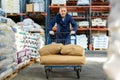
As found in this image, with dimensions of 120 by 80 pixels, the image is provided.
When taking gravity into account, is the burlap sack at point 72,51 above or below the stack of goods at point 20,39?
below

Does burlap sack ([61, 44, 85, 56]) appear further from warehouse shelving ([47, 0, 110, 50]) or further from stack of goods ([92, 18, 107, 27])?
stack of goods ([92, 18, 107, 27])

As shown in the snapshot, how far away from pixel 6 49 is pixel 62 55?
119cm

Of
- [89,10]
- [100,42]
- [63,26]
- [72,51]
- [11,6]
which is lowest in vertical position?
[100,42]

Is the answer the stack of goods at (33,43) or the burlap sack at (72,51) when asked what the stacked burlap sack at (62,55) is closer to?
the burlap sack at (72,51)

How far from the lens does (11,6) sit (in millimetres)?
12078

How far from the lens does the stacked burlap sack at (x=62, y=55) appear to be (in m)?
5.43

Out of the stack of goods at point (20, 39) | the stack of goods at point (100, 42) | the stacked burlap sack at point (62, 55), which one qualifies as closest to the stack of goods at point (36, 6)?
the stack of goods at point (100, 42)

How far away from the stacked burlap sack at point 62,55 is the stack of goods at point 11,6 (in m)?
6.62

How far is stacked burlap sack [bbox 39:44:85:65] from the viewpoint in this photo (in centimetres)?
543

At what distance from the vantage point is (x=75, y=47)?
5680 mm

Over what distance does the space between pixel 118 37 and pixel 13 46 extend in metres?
5.61

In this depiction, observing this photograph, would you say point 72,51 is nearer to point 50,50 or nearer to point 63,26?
point 50,50

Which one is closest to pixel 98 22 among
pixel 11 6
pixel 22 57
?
pixel 11 6

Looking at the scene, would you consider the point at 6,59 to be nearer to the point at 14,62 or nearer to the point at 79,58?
the point at 14,62
